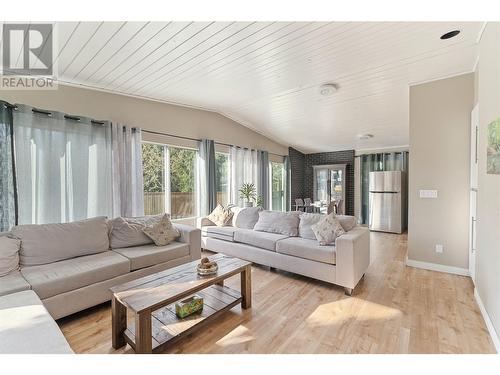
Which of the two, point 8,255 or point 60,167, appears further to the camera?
point 60,167

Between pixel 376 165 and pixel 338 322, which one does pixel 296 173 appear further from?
pixel 338 322

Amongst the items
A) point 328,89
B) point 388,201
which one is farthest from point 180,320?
point 388,201

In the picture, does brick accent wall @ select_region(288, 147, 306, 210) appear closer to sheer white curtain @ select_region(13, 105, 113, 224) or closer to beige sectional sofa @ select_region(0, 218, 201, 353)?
beige sectional sofa @ select_region(0, 218, 201, 353)

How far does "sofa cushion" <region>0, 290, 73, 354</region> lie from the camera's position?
1.19 meters

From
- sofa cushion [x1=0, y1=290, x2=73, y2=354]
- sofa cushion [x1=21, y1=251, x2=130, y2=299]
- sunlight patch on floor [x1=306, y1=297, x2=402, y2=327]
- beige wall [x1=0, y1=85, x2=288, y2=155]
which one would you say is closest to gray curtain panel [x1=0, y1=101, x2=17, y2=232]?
beige wall [x1=0, y1=85, x2=288, y2=155]

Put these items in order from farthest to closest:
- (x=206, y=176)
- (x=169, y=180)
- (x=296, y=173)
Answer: (x=296, y=173), (x=206, y=176), (x=169, y=180)

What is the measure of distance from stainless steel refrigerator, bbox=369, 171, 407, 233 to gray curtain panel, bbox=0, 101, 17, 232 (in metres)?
6.83

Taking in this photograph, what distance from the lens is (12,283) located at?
6.23ft

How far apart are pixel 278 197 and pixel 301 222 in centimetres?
363

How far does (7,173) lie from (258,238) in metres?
3.03
